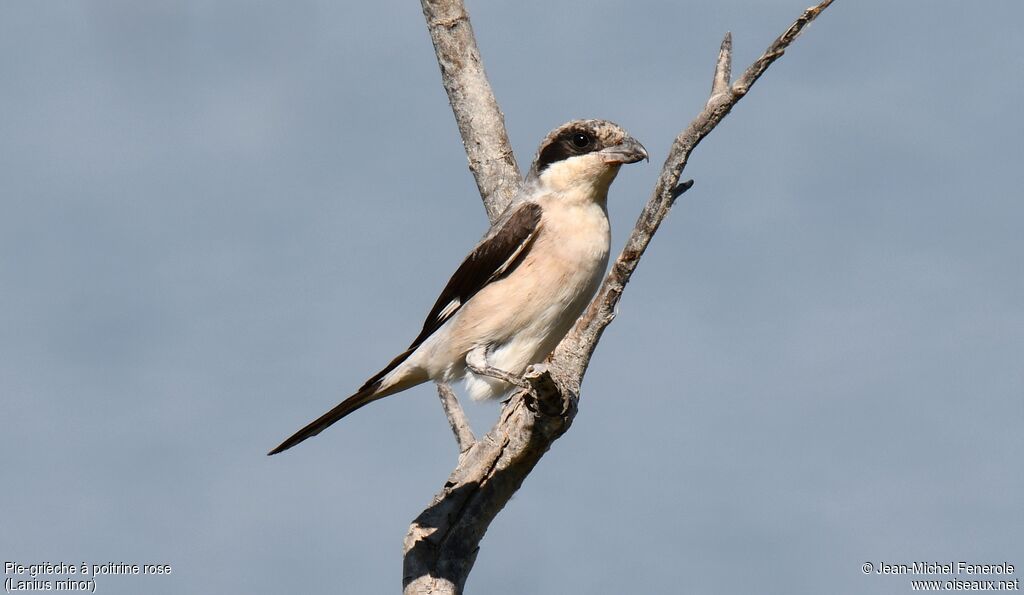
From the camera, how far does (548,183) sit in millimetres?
7402

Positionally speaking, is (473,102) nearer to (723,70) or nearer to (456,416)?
(456,416)

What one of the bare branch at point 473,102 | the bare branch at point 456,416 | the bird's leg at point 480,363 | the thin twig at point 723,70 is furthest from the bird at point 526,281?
the thin twig at point 723,70

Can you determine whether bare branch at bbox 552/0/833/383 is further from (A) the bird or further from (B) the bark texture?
(A) the bird

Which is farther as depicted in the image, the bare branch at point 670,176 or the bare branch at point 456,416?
the bare branch at point 456,416

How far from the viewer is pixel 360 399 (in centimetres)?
743

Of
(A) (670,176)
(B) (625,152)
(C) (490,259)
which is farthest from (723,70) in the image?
(C) (490,259)

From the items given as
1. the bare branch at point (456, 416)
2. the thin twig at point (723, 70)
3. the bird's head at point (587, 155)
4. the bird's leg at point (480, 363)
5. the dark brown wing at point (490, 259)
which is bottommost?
the bare branch at point (456, 416)

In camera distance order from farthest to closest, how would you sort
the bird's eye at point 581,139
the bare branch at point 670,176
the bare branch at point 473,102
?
1. the bare branch at point 473,102
2. the bird's eye at point 581,139
3. the bare branch at point 670,176

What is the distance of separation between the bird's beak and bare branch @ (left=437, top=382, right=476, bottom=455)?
72.1 inches

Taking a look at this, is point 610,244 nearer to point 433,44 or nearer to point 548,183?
point 548,183

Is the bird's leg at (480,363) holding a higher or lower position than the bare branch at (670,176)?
lower

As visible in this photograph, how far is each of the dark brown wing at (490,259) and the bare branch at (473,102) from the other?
771 mm

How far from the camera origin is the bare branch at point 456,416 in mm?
7582

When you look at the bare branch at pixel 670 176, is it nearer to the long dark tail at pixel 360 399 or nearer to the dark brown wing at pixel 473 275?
the dark brown wing at pixel 473 275
